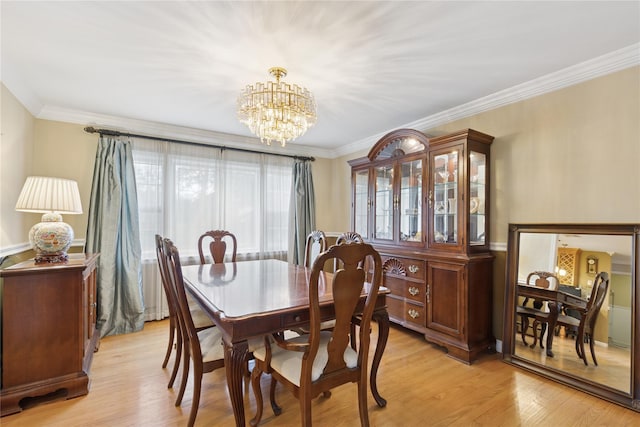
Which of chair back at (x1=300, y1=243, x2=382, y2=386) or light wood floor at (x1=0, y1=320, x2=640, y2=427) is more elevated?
chair back at (x1=300, y1=243, x2=382, y2=386)

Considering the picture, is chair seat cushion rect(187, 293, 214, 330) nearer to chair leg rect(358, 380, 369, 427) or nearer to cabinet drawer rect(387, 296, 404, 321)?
chair leg rect(358, 380, 369, 427)

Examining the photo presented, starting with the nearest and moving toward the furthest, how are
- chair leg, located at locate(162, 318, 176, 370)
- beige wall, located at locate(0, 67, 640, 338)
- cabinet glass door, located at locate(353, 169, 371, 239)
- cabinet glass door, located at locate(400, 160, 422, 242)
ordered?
beige wall, located at locate(0, 67, 640, 338) → chair leg, located at locate(162, 318, 176, 370) → cabinet glass door, located at locate(400, 160, 422, 242) → cabinet glass door, located at locate(353, 169, 371, 239)

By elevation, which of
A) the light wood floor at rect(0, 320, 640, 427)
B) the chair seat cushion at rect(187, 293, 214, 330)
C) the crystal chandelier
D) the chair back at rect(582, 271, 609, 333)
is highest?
the crystal chandelier

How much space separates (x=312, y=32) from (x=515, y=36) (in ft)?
4.27

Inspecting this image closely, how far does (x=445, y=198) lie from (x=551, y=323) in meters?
1.34

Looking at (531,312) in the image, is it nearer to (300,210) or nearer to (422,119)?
(422,119)

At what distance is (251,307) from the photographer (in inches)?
62.3

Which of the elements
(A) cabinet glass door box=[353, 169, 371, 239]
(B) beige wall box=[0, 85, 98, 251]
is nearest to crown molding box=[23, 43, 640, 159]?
(B) beige wall box=[0, 85, 98, 251]

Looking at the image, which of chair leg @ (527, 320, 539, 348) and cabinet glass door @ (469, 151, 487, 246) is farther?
cabinet glass door @ (469, 151, 487, 246)

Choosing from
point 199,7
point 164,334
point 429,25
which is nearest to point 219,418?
point 164,334

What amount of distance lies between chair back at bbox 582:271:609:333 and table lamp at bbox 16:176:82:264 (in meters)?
4.01

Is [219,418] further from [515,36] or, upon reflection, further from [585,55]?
[585,55]

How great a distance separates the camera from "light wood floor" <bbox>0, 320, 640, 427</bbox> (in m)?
1.82

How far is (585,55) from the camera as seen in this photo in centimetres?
209
